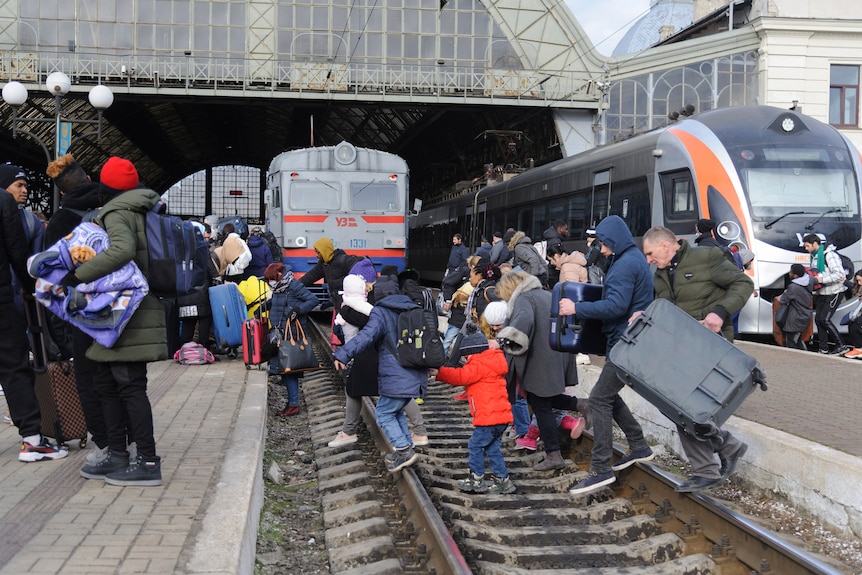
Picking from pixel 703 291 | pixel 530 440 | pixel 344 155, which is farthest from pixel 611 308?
pixel 344 155

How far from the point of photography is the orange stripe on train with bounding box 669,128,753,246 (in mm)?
14320

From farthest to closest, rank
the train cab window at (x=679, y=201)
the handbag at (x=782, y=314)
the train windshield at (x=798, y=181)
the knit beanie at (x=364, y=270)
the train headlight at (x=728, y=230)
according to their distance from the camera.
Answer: the train cab window at (x=679, y=201) < the train windshield at (x=798, y=181) < the train headlight at (x=728, y=230) < the handbag at (x=782, y=314) < the knit beanie at (x=364, y=270)

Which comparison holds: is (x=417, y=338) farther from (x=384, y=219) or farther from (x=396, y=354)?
(x=384, y=219)

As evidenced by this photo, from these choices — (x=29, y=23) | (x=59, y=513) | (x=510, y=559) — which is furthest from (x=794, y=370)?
(x=29, y=23)

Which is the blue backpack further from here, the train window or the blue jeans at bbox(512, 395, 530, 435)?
the train window

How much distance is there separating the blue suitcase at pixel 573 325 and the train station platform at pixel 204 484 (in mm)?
1416

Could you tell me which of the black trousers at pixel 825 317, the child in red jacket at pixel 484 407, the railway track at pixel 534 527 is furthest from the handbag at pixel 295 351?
the black trousers at pixel 825 317

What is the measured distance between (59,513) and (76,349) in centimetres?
113

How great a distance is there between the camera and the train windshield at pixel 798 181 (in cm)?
1447

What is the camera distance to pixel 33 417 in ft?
21.2

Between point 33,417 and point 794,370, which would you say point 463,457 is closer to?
point 33,417

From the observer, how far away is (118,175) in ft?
19.4

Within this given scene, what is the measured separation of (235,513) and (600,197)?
44.3ft

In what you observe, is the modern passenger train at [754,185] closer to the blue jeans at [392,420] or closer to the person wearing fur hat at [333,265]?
the person wearing fur hat at [333,265]
